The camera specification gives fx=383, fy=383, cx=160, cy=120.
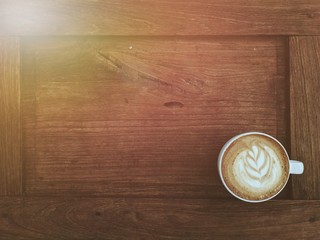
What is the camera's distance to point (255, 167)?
1.07m

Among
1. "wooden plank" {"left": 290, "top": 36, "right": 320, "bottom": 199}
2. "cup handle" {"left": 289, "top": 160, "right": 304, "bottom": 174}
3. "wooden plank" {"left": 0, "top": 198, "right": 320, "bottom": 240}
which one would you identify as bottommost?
"wooden plank" {"left": 0, "top": 198, "right": 320, "bottom": 240}

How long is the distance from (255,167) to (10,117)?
Result: 0.72m

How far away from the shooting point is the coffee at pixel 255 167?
107 cm

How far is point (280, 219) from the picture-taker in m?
1.12

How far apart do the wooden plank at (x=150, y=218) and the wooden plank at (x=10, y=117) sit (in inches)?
2.7

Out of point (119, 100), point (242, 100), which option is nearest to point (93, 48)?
point (119, 100)

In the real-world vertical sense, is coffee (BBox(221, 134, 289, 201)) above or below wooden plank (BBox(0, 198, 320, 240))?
above

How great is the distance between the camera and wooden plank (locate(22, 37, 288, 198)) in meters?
1.15

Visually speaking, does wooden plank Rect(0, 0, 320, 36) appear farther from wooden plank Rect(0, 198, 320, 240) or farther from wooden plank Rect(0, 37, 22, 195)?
wooden plank Rect(0, 198, 320, 240)

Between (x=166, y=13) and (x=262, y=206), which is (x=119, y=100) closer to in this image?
(x=166, y=13)

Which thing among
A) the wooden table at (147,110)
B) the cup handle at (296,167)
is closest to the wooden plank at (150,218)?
the wooden table at (147,110)

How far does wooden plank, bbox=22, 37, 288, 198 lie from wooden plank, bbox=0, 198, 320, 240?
4 cm

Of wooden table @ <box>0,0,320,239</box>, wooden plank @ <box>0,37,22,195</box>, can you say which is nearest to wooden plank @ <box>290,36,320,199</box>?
wooden table @ <box>0,0,320,239</box>

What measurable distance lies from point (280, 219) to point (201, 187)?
0.81 feet
